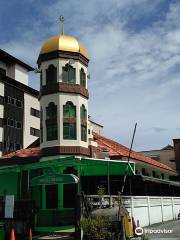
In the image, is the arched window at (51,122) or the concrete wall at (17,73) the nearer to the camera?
the arched window at (51,122)

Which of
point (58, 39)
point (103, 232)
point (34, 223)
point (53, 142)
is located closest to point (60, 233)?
point (34, 223)

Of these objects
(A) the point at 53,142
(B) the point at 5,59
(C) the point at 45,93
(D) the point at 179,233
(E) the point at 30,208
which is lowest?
(D) the point at 179,233

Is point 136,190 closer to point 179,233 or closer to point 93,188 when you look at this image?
point 93,188

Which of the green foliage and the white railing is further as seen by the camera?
the white railing

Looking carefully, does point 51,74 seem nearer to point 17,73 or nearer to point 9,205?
point 9,205

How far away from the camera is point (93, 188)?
29266 millimetres

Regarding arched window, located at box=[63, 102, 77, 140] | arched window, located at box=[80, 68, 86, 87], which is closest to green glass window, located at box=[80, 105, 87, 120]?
arched window, located at box=[63, 102, 77, 140]

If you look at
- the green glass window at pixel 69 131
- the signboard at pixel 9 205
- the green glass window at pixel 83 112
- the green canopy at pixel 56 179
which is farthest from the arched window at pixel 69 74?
the signboard at pixel 9 205

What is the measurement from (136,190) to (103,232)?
14.9 metres

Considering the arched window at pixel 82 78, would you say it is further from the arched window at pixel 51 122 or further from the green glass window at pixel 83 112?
the arched window at pixel 51 122

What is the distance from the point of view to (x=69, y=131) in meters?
28.5

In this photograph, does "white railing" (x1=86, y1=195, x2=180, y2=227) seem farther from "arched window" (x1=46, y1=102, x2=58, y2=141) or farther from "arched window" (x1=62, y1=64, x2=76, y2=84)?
"arched window" (x1=62, y1=64, x2=76, y2=84)

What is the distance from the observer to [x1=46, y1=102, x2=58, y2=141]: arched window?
93.8 ft

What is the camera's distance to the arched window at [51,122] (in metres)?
28.6
